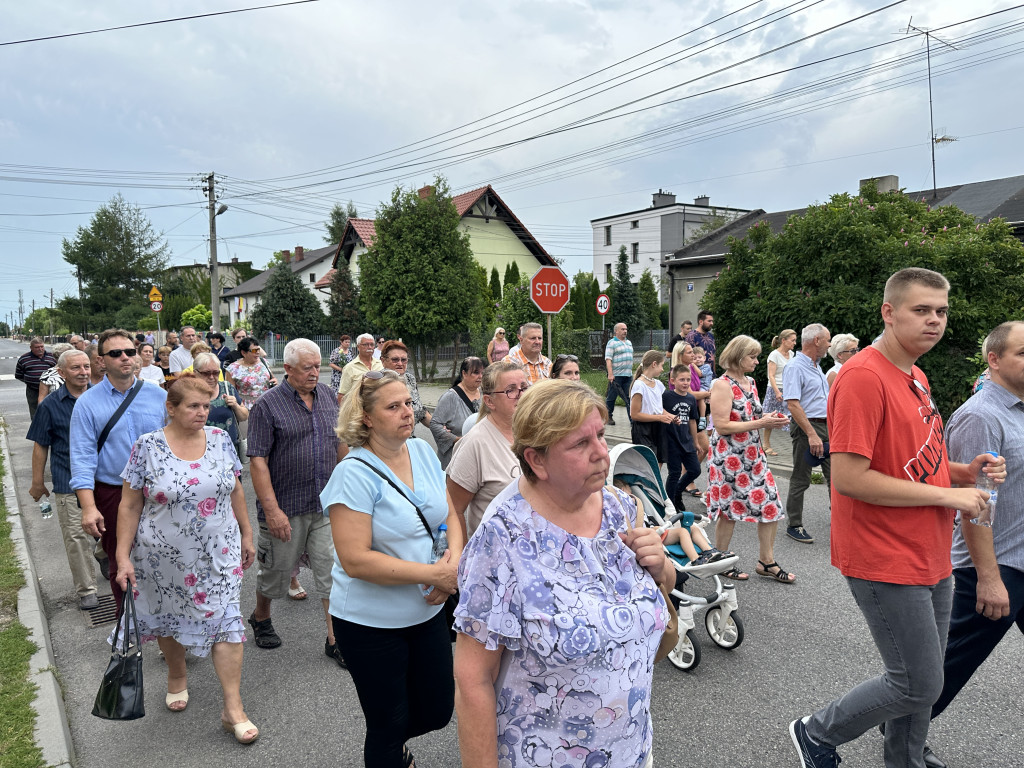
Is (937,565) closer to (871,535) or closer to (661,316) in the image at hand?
(871,535)

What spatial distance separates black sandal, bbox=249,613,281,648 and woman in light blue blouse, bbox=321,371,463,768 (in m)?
2.11

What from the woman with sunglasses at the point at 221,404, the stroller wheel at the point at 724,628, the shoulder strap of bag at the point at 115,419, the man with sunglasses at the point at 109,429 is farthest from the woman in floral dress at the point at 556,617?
the woman with sunglasses at the point at 221,404

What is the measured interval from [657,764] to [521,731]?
1839 mm

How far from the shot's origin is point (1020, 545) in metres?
2.76

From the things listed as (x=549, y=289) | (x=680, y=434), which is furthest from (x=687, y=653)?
(x=549, y=289)

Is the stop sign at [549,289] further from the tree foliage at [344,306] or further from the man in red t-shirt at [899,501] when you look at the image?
the tree foliage at [344,306]

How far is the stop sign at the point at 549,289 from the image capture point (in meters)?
11.3

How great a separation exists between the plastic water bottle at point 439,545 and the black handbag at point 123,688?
1519 millimetres

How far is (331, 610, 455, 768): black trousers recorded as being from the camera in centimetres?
258

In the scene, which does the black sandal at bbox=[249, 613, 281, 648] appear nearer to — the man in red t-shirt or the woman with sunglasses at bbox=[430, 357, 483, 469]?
the woman with sunglasses at bbox=[430, 357, 483, 469]

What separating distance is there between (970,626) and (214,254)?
100 ft

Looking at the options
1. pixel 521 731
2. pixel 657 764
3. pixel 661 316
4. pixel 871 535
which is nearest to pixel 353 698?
pixel 657 764

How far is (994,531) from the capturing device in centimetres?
284

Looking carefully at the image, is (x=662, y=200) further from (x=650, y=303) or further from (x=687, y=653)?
(x=687, y=653)
